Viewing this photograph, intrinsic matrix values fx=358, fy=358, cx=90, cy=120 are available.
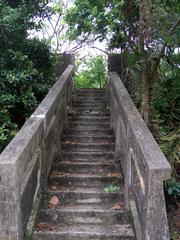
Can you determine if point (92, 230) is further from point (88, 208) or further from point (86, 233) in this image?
point (88, 208)

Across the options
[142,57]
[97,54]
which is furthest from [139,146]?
[97,54]

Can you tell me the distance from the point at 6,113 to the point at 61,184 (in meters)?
1.95

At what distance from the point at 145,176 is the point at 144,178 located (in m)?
0.07

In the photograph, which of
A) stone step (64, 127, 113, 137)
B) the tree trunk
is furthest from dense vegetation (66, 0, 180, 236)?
stone step (64, 127, 113, 137)

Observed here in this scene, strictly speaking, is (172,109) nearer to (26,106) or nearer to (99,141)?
(99,141)

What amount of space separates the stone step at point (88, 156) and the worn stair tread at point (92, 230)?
176 cm

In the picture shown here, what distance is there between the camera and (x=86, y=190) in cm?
512

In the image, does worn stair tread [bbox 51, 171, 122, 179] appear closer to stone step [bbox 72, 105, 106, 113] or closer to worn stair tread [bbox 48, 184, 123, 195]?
worn stair tread [bbox 48, 184, 123, 195]

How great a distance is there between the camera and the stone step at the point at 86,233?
160 inches

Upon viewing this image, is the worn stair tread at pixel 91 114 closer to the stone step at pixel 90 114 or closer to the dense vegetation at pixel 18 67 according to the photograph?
the stone step at pixel 90 114

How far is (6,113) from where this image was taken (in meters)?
6.53

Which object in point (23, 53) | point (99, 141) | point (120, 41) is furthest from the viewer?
point (120, 41)

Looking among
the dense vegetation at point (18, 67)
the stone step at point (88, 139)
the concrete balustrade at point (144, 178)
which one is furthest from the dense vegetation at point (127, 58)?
the stone step at point (88, 139)

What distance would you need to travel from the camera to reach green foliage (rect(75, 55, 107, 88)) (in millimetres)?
12383
